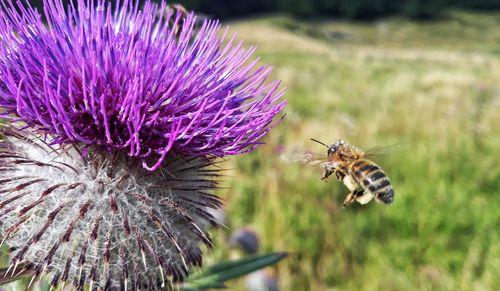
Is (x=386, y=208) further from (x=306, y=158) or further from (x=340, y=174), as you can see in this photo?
(x=306, y=158)

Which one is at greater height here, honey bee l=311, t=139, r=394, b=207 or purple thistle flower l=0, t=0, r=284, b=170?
purple thistle flower l=0, t=0, r=284, b=170

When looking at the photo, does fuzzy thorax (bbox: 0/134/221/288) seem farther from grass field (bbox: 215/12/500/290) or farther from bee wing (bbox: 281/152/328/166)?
grass field (bbox: 215/12/500/290)

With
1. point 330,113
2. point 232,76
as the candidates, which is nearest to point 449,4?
point 330,113

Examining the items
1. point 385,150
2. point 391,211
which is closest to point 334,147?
point 385,150

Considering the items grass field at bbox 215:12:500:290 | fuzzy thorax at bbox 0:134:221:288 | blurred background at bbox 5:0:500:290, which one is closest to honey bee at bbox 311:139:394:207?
grass field at bbox 215:12:500:290

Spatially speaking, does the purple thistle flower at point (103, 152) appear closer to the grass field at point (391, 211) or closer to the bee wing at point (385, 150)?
the bee wing at point (385, 150)

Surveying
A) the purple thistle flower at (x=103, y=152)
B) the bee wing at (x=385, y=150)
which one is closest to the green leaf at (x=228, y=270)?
the purple thistle flower at (x=103, y=152)

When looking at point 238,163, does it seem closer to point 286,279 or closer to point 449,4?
point 286,279
